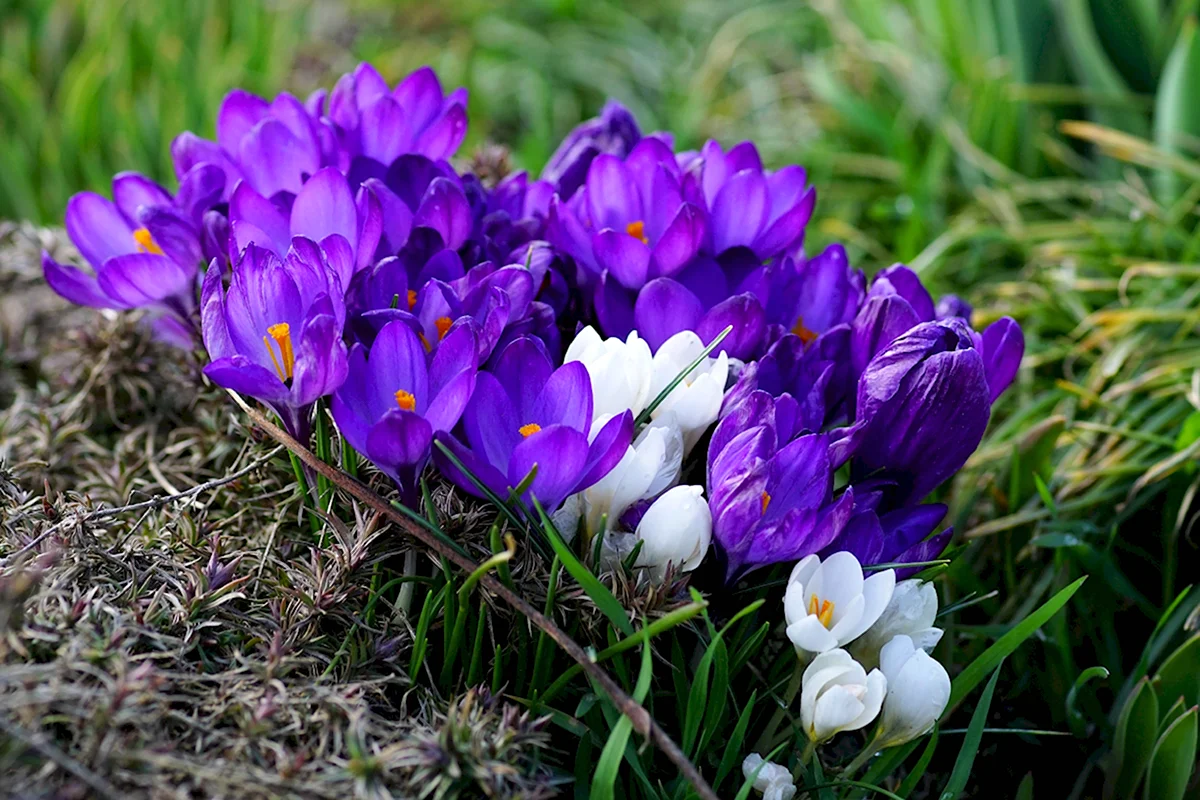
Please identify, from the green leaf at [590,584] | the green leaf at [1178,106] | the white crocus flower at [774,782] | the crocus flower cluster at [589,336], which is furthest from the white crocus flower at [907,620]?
the green leaf at [1178,106]

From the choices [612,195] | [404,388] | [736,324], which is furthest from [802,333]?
[404,388]

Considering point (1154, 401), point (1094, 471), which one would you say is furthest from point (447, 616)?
point (1154, 401)

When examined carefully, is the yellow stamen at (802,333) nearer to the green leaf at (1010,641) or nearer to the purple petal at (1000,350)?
the purple petal at (1000,350)

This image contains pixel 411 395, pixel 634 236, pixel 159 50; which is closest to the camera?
pixel 411 395

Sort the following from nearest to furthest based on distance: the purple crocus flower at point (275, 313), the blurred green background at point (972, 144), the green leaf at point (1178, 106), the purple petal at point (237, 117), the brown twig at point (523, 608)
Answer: the brown twig at point (523, 608), the purple crocus flower at point (275, 313), the purple petal at point (237, 117), the blurred green background at point (972, 144), the green leaf at point (1178, 106)

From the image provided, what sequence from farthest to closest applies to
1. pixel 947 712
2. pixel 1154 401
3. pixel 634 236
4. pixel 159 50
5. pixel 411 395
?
pixel 159 50 → pixel 1154 401 → pixel 634 236 → pixel 947 712 → pixel 411 395

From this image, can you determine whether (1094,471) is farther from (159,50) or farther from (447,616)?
(159,50)
